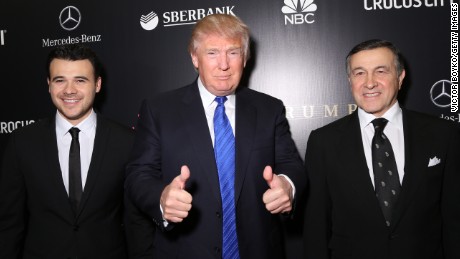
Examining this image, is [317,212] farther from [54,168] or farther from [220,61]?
[54,168]

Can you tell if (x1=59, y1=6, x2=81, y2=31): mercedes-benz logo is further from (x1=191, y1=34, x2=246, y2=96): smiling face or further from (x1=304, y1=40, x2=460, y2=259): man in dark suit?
(x1=304, y1=40, x2=460, y2=259): man in dark suit

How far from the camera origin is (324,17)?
8.34ft

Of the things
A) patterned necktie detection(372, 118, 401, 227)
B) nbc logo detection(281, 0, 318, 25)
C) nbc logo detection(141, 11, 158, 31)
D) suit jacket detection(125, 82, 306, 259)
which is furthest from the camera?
nbc logo detection(141, 11, 158, 31)

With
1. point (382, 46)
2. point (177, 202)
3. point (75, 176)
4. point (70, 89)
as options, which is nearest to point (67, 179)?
point (75, 176)

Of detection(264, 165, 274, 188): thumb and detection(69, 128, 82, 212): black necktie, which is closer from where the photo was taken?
detection(264, 165, 274, 188): thumb

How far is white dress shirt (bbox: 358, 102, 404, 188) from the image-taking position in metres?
1.93

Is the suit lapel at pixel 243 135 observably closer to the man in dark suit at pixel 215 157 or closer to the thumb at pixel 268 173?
the man in dark suit at pixel 215 157

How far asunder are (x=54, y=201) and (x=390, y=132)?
1.70 metres

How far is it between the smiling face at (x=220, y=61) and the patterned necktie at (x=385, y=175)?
756 millimetres

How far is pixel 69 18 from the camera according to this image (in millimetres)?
Answer: 2807

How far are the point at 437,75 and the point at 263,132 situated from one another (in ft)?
4.23

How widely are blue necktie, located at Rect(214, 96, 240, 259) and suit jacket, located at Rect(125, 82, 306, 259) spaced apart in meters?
0.03

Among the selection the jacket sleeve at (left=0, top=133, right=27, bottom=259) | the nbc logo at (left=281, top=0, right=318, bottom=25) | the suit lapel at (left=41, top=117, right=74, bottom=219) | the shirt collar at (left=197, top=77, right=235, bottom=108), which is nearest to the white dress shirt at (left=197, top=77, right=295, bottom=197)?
the shirt collar at (left=197, top=77, right=235, bottom=108)

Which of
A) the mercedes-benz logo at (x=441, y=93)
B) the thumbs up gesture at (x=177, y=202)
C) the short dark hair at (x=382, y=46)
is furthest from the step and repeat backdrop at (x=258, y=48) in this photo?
the thumbs up gesture at (x=177, y=202)
